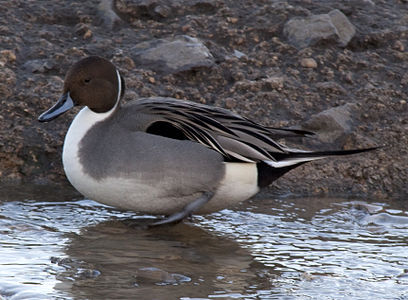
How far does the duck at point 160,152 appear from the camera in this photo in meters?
4.45

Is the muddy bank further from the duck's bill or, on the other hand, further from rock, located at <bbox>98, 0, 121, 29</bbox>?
the duck's bill

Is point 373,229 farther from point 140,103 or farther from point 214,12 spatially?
point 214,12

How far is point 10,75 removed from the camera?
5.97 metres

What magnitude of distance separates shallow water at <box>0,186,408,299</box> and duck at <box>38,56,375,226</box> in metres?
0.21

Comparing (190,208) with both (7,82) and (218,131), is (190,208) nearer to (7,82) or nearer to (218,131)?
(218,131)

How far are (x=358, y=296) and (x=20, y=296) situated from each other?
1.48 meters

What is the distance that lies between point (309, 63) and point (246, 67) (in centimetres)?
53

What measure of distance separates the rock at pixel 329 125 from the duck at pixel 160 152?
3.17 feet

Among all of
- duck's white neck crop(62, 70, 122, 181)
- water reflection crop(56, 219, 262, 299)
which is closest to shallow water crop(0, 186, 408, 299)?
water reflection crop(56, 219, 262, 299)

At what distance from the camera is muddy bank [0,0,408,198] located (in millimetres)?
5594

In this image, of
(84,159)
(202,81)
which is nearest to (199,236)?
(84,159)

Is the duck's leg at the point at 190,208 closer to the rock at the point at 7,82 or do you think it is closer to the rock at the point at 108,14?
the rock at the point at 7,82

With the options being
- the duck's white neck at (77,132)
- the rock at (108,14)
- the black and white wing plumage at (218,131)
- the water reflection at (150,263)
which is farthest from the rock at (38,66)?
the water reflection at (150,263)

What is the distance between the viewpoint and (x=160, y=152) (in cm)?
446
